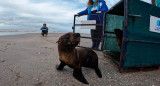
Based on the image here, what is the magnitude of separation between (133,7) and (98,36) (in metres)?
2.39

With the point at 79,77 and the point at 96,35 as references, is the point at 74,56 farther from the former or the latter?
the point at 96,35

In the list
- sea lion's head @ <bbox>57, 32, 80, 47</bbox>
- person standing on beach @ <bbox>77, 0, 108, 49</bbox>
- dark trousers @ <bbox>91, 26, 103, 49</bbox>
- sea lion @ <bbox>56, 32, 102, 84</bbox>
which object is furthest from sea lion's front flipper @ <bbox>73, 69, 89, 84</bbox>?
dark trousers @ <bbox>91, 26, 103, 49</bbox>

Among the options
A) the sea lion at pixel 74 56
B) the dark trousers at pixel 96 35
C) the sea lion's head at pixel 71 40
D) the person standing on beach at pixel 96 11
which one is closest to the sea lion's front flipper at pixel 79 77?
the sea lion at pixel 74 56

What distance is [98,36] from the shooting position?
17.2ft

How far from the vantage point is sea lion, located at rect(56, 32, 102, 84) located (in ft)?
7.41

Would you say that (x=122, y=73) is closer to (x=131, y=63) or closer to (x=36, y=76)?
(x=131, y=63)

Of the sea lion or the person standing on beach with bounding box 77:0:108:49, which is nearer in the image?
the sea lion

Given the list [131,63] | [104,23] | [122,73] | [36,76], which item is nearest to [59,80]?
[36,76]

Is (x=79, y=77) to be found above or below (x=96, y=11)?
below

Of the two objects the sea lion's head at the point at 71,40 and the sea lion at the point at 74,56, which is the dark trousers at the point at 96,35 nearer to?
the sea lion at the point at 74,56

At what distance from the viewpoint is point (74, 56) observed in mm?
2594

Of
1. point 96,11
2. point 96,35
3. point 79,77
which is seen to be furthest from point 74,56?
Result: point 96,11

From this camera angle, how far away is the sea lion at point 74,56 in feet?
7.41

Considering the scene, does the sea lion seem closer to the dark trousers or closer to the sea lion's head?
the sea lion's head
